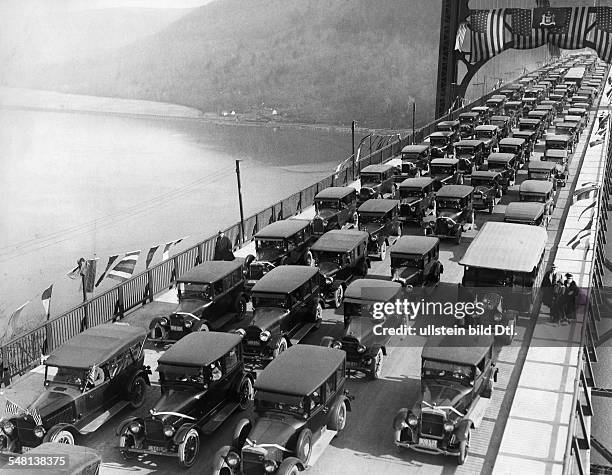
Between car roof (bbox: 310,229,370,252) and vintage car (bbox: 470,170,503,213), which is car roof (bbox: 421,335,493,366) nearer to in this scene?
Result: car roof (bbox: 310,229,370,252)

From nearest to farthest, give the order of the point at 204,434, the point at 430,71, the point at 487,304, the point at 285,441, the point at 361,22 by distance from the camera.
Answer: the point at 285,441 → the point at 204,434 → the point at 487,304 → the point at 430,71 → the point at 361,22

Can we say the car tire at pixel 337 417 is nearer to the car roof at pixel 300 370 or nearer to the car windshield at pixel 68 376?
the car roof at pixel 300 370

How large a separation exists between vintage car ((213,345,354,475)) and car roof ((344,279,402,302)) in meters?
3.41

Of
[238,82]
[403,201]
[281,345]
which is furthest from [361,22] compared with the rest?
[281,345]

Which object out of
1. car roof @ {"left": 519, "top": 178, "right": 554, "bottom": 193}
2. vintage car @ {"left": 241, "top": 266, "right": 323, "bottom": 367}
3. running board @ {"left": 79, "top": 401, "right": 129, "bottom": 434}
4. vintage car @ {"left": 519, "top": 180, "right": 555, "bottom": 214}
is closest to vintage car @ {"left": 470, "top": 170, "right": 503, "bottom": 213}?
car roof @ {"left": 519, "top": 178, "right": 554, "bottom": 193}

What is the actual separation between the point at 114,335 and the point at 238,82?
155m

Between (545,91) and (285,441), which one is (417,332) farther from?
(545,91)

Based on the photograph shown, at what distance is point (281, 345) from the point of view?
16.6 meters

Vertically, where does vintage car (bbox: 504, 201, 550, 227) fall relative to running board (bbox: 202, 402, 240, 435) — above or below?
above

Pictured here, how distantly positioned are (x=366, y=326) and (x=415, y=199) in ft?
40.2

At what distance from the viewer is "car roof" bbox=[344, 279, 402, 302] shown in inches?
667

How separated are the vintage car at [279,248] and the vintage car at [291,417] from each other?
7.77 m

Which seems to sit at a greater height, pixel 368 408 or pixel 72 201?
pixel 368 408

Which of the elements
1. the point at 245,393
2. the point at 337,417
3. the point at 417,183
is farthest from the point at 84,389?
the point at 417,183
